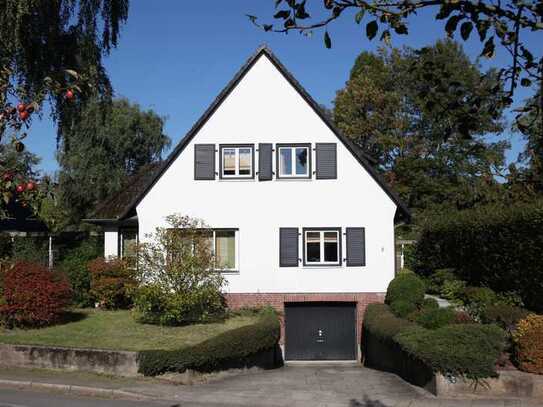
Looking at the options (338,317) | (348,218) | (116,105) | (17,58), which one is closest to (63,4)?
(17,58)

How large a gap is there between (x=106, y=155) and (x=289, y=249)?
27511 mm

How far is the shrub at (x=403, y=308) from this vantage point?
18739 millimetres

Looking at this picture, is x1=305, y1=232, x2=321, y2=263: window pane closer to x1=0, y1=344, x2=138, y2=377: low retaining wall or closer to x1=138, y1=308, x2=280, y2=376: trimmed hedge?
x1=138, y1=308, x2=280, y2=376: trimmed hedge

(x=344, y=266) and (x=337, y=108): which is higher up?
(x=337, y=108)

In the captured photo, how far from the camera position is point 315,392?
1427 cm

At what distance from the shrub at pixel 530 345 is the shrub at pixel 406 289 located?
651 centimetres

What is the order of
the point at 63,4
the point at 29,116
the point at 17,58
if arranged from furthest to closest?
1. the point at 63,4
2. the point at 17,58
3. the point at 29,116

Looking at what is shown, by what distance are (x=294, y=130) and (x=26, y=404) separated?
1364cm

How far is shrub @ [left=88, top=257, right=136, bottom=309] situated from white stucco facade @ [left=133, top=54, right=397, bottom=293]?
4.93 ft

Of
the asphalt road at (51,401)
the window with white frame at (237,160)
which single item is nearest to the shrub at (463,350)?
the asphalt road at (51,401)

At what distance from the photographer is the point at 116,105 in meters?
46.4

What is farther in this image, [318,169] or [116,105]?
[116,105]

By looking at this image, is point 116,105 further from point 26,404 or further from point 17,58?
point 26,404

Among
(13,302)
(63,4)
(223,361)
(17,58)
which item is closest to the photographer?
(223,361)
